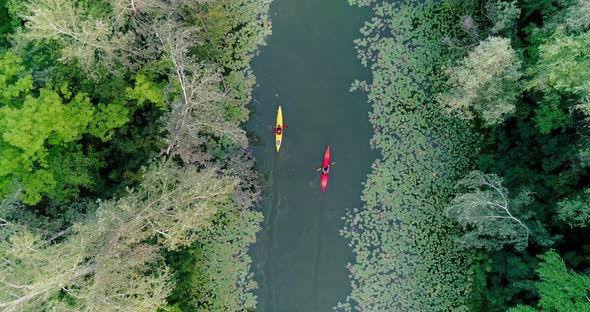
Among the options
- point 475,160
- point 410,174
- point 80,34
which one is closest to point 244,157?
point 410,174

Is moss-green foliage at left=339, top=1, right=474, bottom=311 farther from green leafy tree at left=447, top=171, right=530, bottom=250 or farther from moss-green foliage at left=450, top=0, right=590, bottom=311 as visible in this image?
green leafy tree at left=447, top=171, right=530, bottom=250

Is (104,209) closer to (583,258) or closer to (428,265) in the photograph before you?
(428,265)

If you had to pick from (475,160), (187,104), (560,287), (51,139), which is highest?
(475,160)

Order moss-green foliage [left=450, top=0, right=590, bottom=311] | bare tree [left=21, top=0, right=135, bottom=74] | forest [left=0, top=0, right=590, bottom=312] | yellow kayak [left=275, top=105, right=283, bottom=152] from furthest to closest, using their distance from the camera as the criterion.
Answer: yellow kayak [left=275, top=105, right=283, bottom=152], bare tree [left=21, top=0, right=135, bottom=74], forest [left=0, top=0, right=590, bottom=312], moss-green foliage [left=450, top=0, right=590, bottom=311]

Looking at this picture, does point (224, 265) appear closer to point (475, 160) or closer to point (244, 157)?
point (244, 157)

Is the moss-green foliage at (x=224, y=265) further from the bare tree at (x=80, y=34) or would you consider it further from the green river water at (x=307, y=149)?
the bare tree at (x=80, y=34)

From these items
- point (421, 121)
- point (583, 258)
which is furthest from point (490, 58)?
point (583, 258)

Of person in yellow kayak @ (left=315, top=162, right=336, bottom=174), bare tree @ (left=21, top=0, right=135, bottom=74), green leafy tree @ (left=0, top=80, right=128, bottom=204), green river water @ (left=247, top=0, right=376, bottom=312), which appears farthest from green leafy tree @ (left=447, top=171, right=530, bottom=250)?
bare tree @ (left=21, top=0, right=135, bottom=74)
